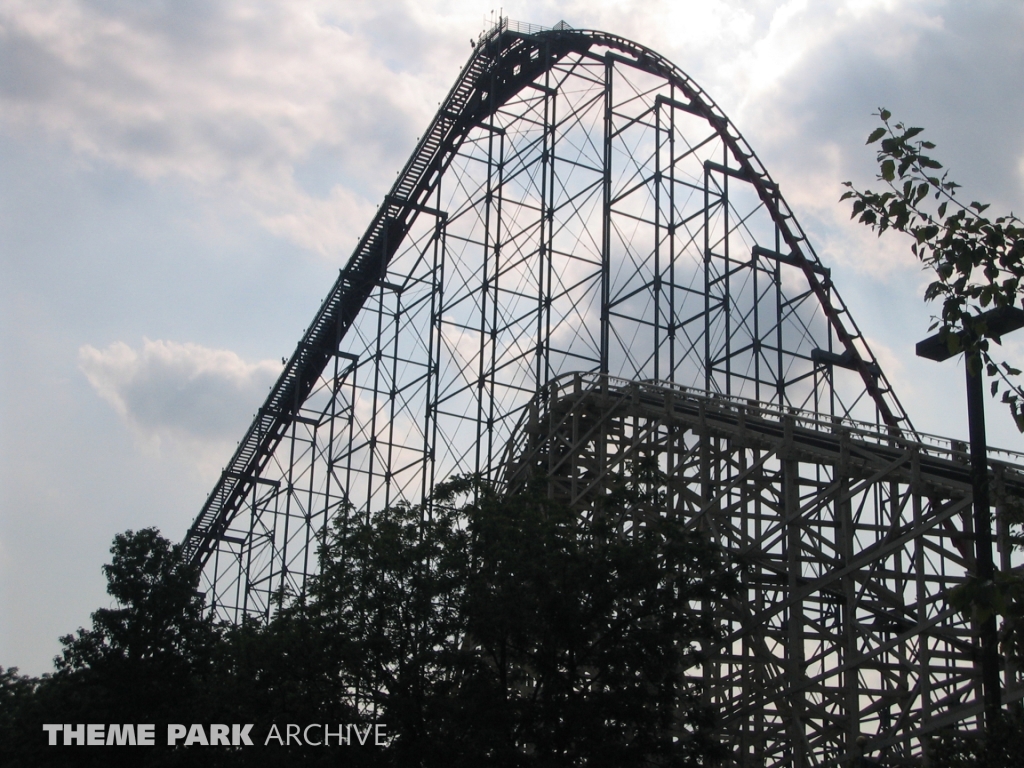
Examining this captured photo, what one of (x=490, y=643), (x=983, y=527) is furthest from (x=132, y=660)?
(x=983, y=527)

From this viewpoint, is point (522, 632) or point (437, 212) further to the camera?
point (437, 212)

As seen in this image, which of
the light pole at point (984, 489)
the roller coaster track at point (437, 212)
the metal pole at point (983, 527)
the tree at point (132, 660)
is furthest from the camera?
the roller coaster track at point (437, 212)

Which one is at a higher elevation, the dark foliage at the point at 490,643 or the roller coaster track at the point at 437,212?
the roller coaster track at the point at 437,212

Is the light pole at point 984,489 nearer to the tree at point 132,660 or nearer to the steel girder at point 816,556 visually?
the steel girder at point 816,556

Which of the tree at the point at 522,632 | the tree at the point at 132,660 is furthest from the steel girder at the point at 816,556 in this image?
the tree at the point at 132,660

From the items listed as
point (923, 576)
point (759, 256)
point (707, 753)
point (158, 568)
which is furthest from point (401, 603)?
point (759, 256)

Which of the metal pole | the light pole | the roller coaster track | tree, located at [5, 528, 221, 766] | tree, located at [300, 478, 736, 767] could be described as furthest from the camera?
the roller coaster track

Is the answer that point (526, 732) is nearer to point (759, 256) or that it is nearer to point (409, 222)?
point (759, 256)

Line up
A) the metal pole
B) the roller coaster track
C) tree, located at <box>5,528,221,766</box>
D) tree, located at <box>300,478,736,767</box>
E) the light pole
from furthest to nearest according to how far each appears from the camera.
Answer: the roller coaster track < tree, located at <box>5,528,221,766</box> < tree, located at <box>300,478,736,767</box> < the metal pole < the light pole

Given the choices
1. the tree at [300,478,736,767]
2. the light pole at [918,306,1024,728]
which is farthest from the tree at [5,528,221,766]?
the light pole at [918,306,1024,728]

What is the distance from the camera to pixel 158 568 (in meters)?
25.2

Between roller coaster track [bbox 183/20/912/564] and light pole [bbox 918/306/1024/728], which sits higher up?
roller coaster track [bbox 183/20/912/564]

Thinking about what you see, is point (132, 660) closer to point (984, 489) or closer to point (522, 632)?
point (522, 632)

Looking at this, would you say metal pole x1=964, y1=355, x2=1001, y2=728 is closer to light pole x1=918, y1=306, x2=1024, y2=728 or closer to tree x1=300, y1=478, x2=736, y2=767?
light pole x1=918, y1=306, x2=1024, y2=728
